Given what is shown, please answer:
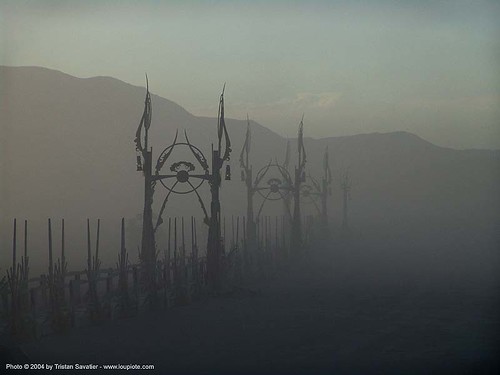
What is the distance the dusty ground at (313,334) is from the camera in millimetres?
17266

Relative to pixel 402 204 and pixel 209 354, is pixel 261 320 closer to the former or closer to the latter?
pixel 209 354

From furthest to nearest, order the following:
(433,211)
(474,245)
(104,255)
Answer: (433,211) → (474,245) → (104,255)

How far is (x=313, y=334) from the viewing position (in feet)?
68.5

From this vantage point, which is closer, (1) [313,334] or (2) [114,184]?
(1) [313,334]

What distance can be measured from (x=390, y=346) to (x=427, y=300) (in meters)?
8.79

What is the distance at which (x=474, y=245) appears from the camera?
6019 cm

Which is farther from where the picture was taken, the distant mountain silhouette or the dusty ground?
the distant mountain silhouette

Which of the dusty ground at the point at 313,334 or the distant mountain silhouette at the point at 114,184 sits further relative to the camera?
the distant mountain silhouette at the point at 114,184

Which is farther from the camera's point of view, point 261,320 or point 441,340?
point 261,320

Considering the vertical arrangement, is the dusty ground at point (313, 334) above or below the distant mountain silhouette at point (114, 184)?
below

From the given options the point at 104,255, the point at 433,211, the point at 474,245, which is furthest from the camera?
the point at 433,211

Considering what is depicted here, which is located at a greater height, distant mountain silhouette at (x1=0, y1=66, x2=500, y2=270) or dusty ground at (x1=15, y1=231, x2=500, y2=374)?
distant mountain silhouette at (x1=0, y1=66, x2=500, y2=270)

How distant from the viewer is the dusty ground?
1727 cm

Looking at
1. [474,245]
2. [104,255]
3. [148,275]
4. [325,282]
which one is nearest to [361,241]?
[474,245]
